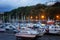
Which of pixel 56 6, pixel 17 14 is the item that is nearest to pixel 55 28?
pixel 56 6

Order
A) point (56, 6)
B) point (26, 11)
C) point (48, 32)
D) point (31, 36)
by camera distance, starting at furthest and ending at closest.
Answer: point (26, 11)
point (56, 6)
point (48, 32)
point (31, 36)

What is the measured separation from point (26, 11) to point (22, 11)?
3.28 meters

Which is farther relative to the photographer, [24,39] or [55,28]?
[55,28]

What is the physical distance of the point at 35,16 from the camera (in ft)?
178

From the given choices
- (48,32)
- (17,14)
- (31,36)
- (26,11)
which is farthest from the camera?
(17,14)

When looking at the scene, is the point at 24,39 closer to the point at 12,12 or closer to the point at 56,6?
the point at 56,6

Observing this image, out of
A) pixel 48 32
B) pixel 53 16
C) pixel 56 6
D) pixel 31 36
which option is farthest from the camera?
pixel 56 6

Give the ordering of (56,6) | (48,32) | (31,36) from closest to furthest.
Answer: (31,36)
(48,32)
(56,6)

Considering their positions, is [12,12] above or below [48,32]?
above

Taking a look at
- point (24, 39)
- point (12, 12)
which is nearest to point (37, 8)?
point (12, 12)

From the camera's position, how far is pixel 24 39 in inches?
862

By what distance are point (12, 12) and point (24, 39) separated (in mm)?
45104

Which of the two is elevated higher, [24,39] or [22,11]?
[22,11]

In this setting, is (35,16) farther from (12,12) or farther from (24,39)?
(24,39)
